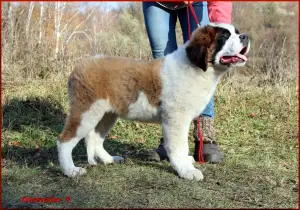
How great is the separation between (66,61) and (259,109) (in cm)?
401

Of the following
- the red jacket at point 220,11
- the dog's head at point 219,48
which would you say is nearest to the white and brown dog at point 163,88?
the dog's head at point 219,48

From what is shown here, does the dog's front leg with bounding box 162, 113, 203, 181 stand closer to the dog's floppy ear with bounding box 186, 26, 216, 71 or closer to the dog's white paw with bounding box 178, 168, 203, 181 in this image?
the dog's white paw with bounding box 178, 168, 203, 181

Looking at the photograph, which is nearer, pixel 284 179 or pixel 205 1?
pixel 284 179

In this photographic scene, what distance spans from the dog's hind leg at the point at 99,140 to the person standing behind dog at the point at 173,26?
536 mm

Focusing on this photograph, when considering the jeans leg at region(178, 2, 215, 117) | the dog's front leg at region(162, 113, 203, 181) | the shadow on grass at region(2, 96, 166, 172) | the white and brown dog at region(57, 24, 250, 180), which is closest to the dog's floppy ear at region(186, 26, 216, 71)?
the white and brown dog at region(57, 24, 250, 180)

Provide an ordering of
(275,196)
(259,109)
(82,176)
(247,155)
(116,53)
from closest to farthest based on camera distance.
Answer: (275,196)
(82,176)
(247,155)
(259,109)
(116,53)

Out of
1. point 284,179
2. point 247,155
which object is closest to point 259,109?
point 247,155

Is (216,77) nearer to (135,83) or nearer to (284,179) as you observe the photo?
(135,83)

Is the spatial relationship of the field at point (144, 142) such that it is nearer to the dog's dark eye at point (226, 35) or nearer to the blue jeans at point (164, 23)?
the blue jeans at point (164, 23)

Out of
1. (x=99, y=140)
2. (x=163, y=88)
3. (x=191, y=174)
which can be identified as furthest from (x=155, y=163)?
(x=163, y=88)

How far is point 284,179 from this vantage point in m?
3.46

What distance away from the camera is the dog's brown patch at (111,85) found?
138 inches

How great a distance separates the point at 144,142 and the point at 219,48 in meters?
2.34

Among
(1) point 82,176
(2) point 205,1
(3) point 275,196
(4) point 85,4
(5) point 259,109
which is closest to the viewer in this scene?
(3) point 275,196
